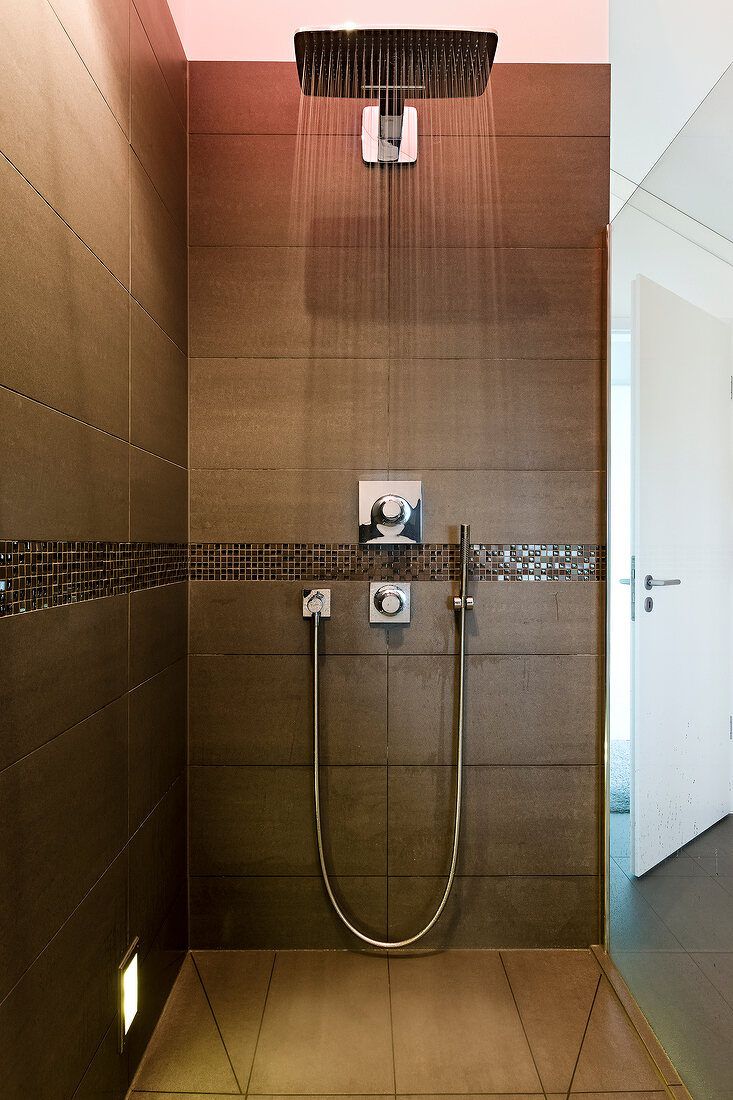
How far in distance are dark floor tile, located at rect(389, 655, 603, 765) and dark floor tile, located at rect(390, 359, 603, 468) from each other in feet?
1.99

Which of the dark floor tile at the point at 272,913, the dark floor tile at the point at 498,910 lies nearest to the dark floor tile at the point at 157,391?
the dark floor tile at the point at 272,913

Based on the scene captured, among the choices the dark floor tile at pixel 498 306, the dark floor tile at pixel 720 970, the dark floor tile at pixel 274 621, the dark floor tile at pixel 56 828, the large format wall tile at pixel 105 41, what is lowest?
the dark floor tile at pixel 720 970

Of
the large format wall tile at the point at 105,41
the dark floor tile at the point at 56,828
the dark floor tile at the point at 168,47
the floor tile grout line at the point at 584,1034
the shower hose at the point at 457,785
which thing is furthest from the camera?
the shower hose at the point at 457,785

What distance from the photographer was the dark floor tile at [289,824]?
2.29m

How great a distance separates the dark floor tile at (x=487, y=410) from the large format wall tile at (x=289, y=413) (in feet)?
0.26

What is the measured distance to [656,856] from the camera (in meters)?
1.88

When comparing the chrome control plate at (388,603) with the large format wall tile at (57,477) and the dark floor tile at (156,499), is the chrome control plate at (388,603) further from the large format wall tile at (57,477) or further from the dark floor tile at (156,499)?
the large format wall tile at (57,477)

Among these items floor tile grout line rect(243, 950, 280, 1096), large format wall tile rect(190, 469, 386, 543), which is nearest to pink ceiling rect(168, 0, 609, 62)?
large format wall tile rect(190, 469, 386, 543)

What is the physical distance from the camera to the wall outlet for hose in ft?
7.36

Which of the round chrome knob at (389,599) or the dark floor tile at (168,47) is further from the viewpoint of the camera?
the round chrome knob at (389,599)

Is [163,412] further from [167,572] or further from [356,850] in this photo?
[356,850]

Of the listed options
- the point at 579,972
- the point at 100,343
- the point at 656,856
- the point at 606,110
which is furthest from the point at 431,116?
the point at 579,972

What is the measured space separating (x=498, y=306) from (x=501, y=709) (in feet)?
3.98

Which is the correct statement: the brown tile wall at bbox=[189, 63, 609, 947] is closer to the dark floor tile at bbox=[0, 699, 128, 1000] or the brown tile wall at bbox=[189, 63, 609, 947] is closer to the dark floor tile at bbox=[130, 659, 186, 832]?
the dark floor tile at bbox=[130, 659, 186, 832]
